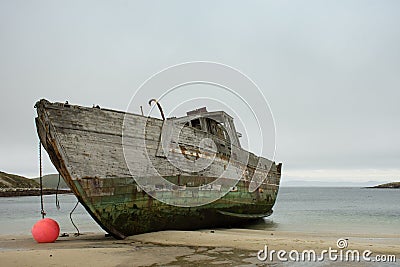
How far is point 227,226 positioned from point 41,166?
20.7 ft

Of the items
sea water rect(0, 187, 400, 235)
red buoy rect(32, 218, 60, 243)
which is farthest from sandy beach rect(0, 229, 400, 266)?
sea water rect(0, 187, 400, 235)

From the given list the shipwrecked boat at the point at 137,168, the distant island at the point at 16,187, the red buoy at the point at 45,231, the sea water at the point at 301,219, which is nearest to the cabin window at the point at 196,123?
the shipwrecked boat at the point at 137,168

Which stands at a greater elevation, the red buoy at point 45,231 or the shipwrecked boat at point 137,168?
the shipwrecked boat at point 137,168

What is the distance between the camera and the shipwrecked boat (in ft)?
28.3

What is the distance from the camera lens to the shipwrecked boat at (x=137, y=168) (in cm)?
864

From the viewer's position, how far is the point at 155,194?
32.2 ft

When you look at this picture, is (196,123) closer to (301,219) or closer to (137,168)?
(137,168)

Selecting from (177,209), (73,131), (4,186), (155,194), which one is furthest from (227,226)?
(4,186)

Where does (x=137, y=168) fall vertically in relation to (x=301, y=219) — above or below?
above

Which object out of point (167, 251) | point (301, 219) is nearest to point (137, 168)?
point (167, 251)

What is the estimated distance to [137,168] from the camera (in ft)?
31.2

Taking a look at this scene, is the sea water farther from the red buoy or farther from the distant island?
the distant island

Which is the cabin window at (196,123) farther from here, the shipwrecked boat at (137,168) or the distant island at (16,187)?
the distant island at (16,187)

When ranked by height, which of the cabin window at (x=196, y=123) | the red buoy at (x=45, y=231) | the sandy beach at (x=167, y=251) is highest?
the cabin window at (x=196, y=123)
